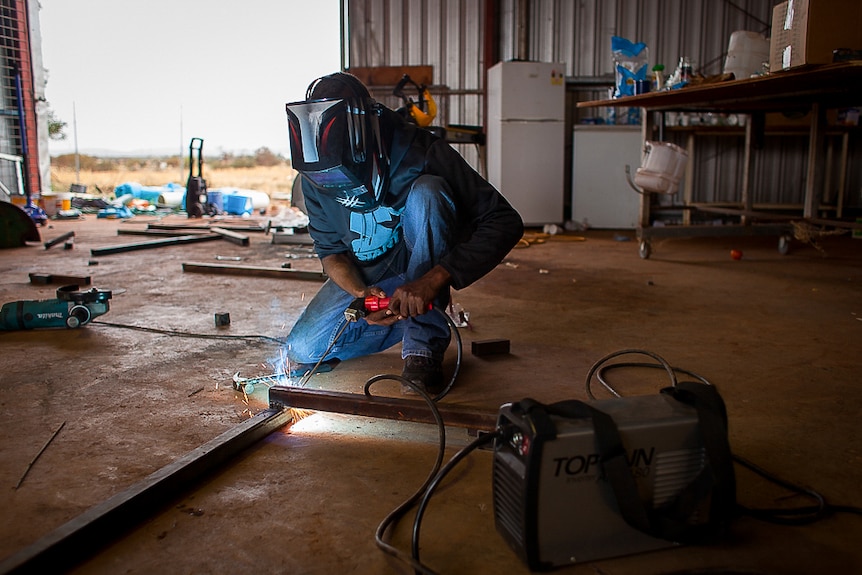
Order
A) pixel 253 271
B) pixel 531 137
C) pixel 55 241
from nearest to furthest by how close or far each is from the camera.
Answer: pixel 253 271 → pixel 55 241 → pixel 531 137

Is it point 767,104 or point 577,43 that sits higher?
point 577,43

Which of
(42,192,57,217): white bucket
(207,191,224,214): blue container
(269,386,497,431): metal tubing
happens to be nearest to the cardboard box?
(269,386,497,431): metal tubing

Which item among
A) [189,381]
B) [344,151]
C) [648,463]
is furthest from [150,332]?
[648,463]

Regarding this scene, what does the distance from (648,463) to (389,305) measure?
89 centimetres

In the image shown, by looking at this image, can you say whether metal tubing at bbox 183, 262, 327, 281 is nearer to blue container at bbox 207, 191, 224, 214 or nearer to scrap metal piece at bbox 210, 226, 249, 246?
scrap metal piece at bbox 210, 226, 249, 246

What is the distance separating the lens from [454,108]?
28.4 ft

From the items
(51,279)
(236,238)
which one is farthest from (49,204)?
(51,279)

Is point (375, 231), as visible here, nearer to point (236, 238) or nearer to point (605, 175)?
point (236, 238)

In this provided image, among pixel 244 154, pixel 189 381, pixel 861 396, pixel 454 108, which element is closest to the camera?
pixel 861 396

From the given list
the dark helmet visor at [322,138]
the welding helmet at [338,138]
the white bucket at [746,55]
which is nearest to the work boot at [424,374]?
the welding helmet at [338,138]

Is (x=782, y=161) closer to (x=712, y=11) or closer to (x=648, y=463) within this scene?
(x=712, y=11)

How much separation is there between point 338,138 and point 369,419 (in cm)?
74

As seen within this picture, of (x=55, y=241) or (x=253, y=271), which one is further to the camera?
(x=55, y=241)

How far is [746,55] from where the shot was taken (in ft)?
15.6
